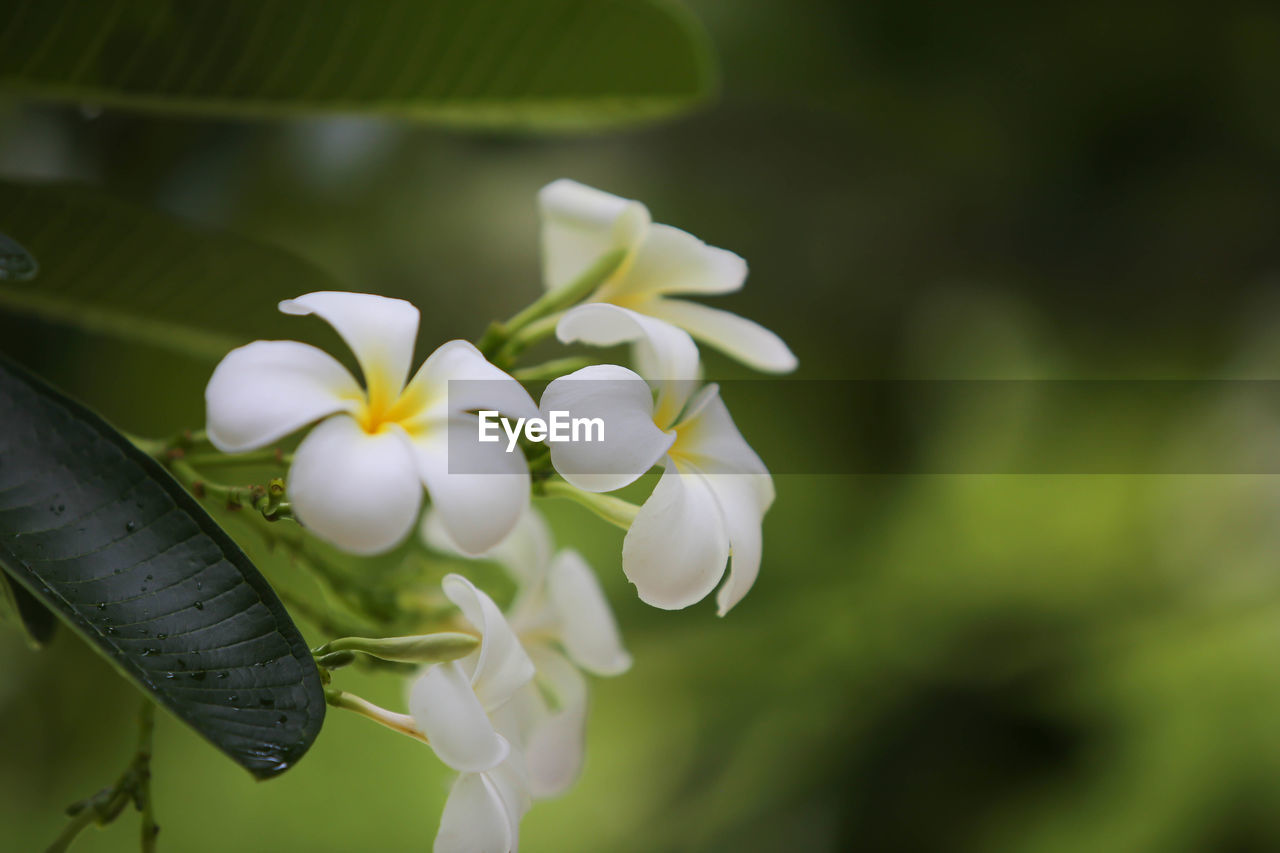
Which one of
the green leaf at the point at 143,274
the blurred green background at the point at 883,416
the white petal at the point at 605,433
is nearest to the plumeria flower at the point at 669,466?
the white petal at the point at 605,433

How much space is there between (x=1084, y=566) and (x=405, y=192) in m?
1.01

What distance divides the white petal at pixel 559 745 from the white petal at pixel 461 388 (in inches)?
7.8

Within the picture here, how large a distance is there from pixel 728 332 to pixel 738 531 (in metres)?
0.12

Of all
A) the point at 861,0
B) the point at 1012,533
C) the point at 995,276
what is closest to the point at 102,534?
the point at 1012,533

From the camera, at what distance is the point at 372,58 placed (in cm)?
44

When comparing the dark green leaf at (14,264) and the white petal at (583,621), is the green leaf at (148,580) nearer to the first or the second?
the dark green leaf at (14,264)

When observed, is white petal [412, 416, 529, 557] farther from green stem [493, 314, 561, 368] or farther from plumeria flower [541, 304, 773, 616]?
green stem [493, 314, 561, 368]

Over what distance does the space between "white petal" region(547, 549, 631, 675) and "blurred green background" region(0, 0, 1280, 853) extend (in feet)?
0.97

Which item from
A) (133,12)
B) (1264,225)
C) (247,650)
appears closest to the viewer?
(247,650)

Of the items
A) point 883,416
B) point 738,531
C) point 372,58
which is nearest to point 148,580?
point 738,531

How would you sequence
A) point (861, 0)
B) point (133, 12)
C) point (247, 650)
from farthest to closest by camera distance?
point (861, 0)
point (133, 12)
point (247, 650)

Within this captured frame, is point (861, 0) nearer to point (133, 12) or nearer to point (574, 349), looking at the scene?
point (574, 349)

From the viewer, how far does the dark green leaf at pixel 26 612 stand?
29 cm

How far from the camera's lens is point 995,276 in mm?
1516
